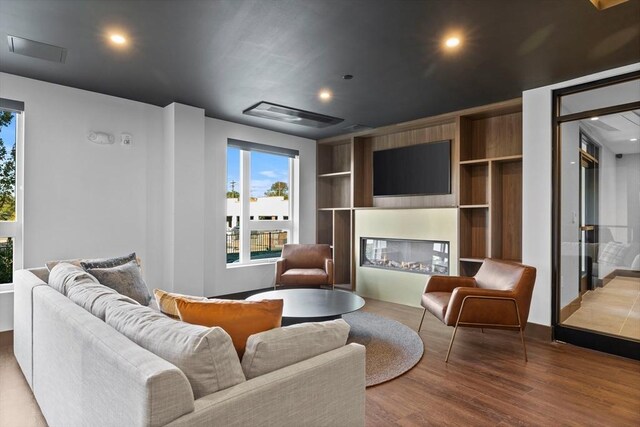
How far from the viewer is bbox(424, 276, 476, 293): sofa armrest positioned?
12.4 feet

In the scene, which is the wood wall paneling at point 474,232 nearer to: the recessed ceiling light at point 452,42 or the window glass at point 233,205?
the recessed ceiling light at point 452,42

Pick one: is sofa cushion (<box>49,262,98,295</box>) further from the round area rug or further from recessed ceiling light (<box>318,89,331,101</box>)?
recessed ceiling light (<box>318,89,331,101</box>)

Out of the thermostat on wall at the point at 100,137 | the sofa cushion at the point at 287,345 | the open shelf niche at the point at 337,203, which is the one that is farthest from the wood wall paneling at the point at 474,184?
the thermostat on wall at the point at 100,137

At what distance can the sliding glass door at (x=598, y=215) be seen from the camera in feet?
10.5

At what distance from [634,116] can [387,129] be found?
9.05 ft

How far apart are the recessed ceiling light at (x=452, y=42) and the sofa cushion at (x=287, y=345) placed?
7.20 feet

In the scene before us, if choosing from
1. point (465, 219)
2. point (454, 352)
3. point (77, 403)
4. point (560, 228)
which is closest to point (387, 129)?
point (465, 219)

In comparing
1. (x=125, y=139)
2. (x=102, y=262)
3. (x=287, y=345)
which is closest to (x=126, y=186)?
(x=125, y=139)

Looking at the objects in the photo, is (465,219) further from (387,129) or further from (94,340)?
(94,340)

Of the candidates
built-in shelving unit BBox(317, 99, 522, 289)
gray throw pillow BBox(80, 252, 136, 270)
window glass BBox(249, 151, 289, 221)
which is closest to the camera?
gray throw pillow BBox(80, 252, 136, 270)

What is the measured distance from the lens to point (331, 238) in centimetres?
656

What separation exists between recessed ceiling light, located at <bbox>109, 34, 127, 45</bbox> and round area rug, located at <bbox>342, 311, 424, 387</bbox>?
302 centimetres

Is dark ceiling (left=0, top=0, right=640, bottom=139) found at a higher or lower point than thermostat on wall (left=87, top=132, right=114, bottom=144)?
higher

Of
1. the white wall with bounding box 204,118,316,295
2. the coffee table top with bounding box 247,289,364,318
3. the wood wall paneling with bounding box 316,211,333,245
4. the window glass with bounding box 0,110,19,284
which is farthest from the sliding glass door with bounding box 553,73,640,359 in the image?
the window glass with bounding box 0,110,19,284
